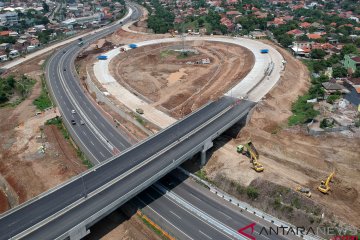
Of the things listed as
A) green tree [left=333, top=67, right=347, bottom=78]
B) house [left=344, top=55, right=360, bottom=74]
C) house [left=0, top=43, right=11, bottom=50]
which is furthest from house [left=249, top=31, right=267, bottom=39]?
house [left=0, top=43, right=11, bottom=50]

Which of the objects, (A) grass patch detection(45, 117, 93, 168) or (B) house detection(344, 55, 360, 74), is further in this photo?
(B) house detection(344, 55, 360, 74)

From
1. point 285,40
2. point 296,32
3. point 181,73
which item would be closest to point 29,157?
point 181,73

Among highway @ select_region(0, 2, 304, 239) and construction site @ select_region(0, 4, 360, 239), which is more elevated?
highway @ select_region(0, 2, 304, 239)

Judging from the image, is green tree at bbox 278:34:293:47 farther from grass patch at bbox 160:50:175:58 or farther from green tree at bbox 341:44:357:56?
grass patch at bbox 160:50:175:58

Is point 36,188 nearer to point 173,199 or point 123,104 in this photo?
point 173,199

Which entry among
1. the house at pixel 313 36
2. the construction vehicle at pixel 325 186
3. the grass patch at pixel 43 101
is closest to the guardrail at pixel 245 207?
the construction vehicle at pixel 325 186

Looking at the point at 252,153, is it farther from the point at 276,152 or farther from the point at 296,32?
the point at 296,32

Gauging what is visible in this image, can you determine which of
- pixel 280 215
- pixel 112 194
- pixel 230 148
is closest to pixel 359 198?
pixel 280 215
